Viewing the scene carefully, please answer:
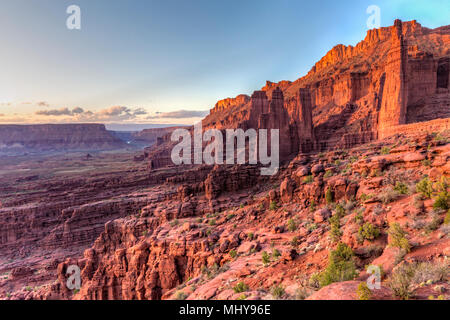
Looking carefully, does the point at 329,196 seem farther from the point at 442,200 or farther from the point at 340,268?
the point at 340,268

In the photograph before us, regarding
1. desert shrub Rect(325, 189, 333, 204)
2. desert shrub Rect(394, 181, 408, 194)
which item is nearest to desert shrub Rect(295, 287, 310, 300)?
desert shrub Rect(394, 181, 408, 194)

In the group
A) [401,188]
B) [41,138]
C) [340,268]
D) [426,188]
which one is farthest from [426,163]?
[41,138]

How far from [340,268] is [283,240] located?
5.67m

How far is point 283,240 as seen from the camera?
12578 millimetres

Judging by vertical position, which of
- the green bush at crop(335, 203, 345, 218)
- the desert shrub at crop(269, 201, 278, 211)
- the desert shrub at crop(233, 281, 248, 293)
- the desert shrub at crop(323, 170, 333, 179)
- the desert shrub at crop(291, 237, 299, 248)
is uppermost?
the desert shrub at crop(323, 170, 333, 179)

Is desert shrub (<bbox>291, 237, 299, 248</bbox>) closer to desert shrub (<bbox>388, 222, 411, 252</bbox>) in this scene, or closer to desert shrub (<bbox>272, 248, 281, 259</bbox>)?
desert shrub (<bbox>272, 248, 281, 259</bbox>)

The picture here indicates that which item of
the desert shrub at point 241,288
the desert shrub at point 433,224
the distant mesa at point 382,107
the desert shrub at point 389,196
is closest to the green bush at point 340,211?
the desert shrub at point 389,196

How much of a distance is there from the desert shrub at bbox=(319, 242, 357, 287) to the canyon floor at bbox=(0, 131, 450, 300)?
0.03m

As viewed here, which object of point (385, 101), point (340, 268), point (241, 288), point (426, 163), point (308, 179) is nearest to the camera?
point (340, 268)

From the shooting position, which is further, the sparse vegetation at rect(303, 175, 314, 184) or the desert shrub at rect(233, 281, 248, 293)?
the sparse vegetation at rect(303, 175, 314, 184)

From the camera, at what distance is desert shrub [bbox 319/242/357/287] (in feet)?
21.3

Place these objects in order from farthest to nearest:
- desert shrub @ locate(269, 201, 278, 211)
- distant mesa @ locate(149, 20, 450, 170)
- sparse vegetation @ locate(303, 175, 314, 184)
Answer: distant mesa @ locate(149, 20, 450, 170), desert shrub @ locate(269, 201, 278, 211), sparse vegetation @ locate(303, 175, 314, 184)
